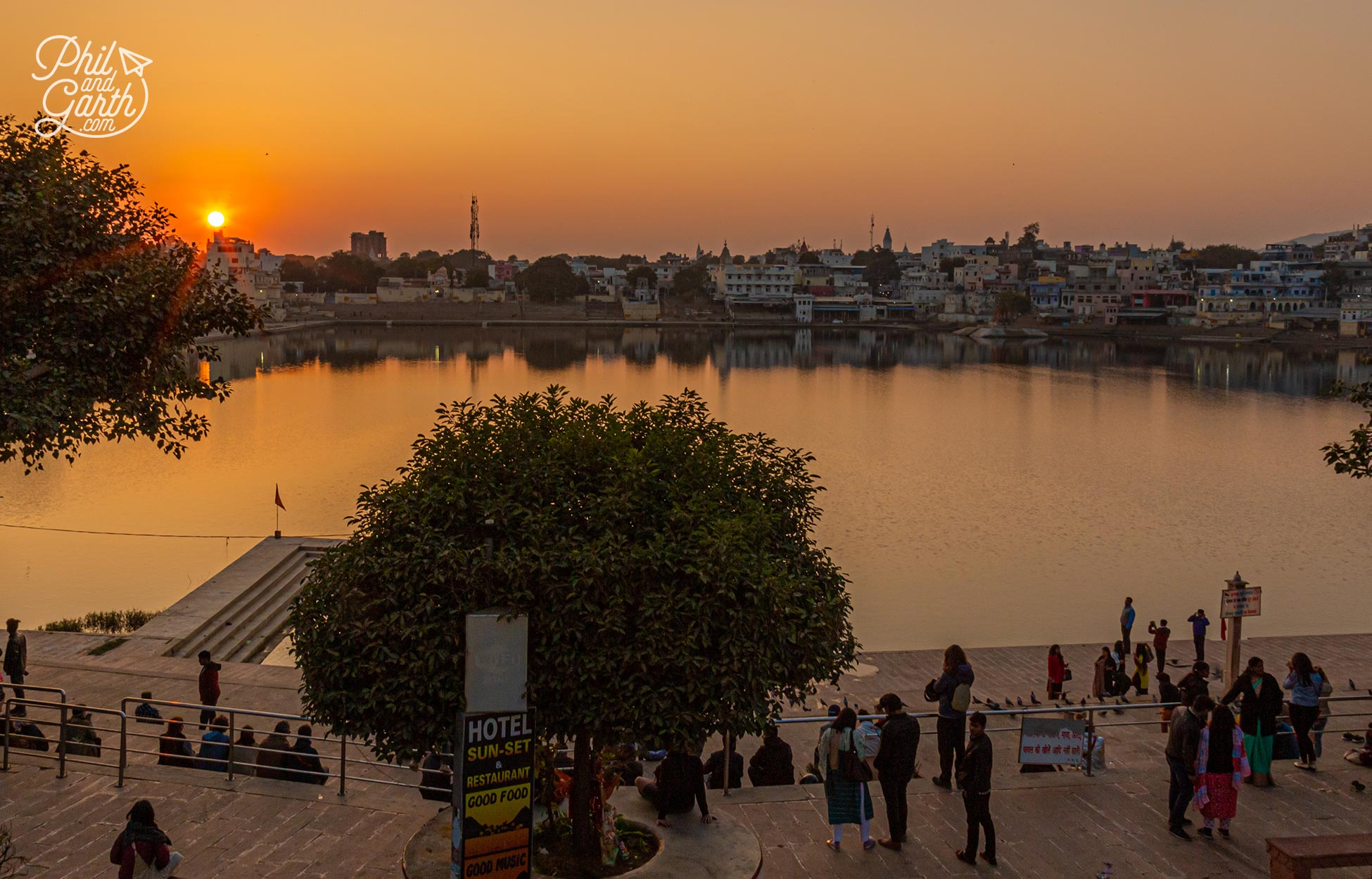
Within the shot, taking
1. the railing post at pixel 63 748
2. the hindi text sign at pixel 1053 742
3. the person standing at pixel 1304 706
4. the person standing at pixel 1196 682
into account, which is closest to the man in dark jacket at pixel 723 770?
the hindi text sign at pixel 1053 742

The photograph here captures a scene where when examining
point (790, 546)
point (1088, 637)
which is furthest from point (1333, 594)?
point (790, 546)

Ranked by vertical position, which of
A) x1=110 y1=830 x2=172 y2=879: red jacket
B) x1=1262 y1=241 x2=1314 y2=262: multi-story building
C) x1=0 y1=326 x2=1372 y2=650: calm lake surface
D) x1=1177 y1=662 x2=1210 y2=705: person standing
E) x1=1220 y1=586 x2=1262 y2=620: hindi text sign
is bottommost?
x1=0 y1=326 x2=1372 y2=650: calm lake surface

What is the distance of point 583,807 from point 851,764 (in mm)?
1613

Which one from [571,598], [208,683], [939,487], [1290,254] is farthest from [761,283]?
[571,598]

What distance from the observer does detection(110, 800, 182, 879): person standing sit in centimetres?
555

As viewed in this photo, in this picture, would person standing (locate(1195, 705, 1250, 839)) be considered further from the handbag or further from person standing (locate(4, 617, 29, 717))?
person standing (locate(4, 617, 29, 717))

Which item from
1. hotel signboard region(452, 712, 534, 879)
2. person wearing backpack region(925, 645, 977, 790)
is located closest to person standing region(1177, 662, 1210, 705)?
person wearing backpack region(925, 645, 977, 790)

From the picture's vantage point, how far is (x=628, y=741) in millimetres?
5730

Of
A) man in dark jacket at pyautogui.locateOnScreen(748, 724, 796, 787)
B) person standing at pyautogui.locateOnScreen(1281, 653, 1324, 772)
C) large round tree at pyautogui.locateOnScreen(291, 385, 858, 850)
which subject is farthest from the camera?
person standing at pyautogui.locateOnScreen(1281, 653, 1324, 772)

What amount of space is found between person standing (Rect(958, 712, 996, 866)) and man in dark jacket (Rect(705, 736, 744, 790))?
1.71 meters

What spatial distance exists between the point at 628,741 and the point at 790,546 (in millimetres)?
1584

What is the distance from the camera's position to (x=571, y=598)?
5.48m

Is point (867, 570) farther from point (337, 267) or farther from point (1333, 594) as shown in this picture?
point (337, 267)

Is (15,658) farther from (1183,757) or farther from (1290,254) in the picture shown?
(1290,254)
